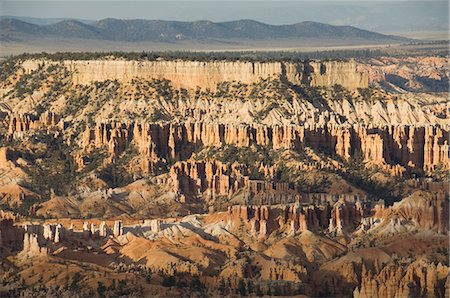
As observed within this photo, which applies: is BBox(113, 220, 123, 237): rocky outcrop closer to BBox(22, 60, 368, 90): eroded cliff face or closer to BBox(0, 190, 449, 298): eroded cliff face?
BBox(0, 190, 449, 298): eroded cliff face

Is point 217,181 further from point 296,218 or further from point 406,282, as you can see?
point 406,282

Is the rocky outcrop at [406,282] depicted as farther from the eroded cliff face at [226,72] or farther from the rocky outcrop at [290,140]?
the eroded cliff face at [226,72]

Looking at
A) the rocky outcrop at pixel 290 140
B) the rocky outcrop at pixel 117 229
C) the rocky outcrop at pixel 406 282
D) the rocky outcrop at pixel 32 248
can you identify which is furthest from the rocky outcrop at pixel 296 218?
the rocky outcrop at pixel 290 140

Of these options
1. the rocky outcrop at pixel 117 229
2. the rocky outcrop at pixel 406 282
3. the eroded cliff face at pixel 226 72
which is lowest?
the rocky outcrop at pixel 117 229

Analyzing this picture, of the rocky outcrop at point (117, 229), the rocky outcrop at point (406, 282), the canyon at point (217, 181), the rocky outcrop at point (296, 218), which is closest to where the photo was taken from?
the rocky outcrop at point (406, 282)

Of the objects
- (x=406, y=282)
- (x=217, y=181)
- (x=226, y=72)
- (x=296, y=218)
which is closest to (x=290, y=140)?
(x=217, y=181)
